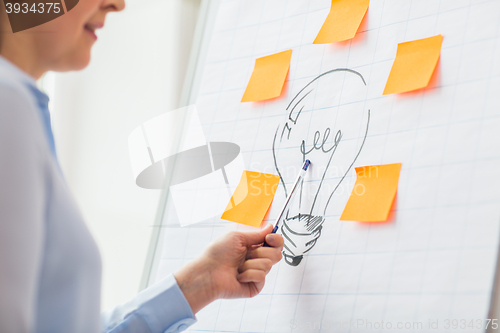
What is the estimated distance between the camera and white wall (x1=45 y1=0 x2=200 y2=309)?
1.39 metres

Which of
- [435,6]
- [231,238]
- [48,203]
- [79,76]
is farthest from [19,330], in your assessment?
[79,76]

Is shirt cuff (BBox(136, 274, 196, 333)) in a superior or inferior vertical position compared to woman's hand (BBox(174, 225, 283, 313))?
inferior

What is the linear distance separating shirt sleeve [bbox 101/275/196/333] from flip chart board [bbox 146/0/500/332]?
0.08 metres

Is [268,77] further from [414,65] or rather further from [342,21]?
[414,65]

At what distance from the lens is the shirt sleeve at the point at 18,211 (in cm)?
36

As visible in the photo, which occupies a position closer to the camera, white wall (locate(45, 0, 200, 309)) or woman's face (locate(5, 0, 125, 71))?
woman's face (locate(5, 0, 125, 71))

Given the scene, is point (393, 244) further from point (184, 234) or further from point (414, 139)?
point (184, 234)

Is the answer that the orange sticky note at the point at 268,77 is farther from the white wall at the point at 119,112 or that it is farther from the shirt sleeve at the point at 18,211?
the white wall at the point at 119,112

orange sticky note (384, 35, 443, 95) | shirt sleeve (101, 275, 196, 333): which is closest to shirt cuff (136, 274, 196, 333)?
shirt sleeve (101, 275, 196, 333)

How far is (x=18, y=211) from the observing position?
0.38 meters

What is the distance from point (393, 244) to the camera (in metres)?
0.55

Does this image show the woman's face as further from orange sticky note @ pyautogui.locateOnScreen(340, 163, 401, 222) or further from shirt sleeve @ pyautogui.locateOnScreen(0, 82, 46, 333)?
orange sticky note @ pyautogui.locateOnScreen(340, 163, 401, 222)

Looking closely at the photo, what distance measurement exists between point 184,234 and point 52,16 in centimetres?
43

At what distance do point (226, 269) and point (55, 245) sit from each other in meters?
0.27
